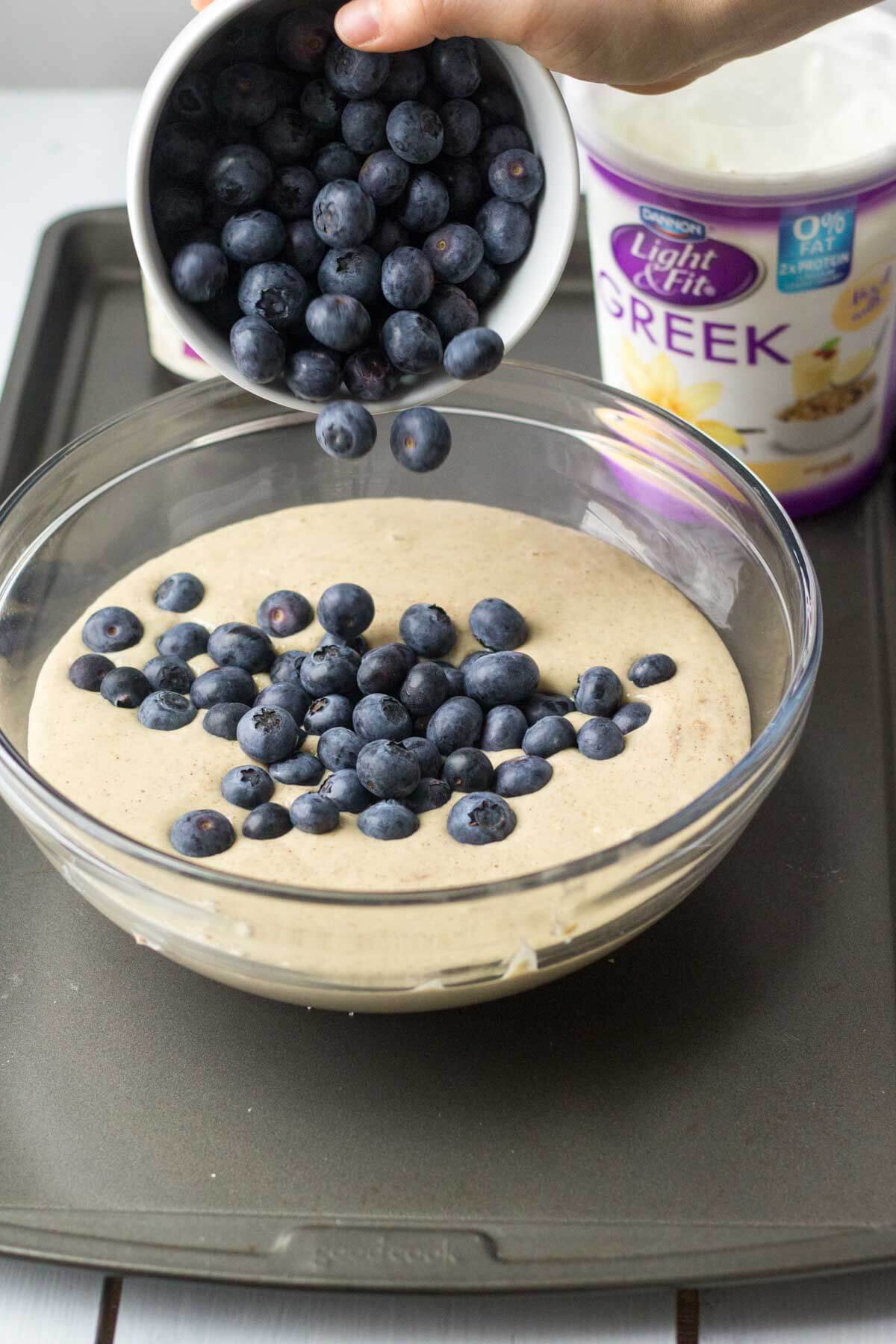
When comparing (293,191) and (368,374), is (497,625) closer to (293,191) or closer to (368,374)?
(368,374)

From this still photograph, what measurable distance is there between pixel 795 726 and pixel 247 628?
1.61ft

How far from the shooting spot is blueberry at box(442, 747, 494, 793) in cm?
118

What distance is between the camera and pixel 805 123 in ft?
4.88

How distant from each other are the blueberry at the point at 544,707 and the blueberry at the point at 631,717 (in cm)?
4

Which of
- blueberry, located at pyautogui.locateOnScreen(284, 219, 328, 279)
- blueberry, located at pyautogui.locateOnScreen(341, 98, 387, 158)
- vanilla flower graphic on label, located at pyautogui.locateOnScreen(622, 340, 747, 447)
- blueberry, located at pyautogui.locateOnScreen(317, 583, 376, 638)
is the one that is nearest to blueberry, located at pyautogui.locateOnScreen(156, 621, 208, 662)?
blueberry, located at pyautogui.locateOnScreen(317, 583, 376, 638)

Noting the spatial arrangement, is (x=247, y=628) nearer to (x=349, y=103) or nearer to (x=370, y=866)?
(x=370, y=866)

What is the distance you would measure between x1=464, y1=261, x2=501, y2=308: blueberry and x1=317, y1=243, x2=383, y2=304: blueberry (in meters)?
0.09

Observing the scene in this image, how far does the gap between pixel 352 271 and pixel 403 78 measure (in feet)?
0.49

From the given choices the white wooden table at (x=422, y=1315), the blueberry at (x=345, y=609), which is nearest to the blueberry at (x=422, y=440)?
the blueberry at (x=345, y=609)

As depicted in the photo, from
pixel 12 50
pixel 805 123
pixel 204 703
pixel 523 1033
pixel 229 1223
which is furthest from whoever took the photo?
pixel 12 50

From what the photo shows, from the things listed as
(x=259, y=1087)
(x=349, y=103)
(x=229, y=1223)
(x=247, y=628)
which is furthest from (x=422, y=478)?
(x=229, y=1223)

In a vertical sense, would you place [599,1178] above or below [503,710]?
below

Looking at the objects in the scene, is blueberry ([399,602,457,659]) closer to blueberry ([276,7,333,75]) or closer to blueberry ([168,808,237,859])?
blueberry ([168,808,237,859])

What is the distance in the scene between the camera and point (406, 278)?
1.15m
